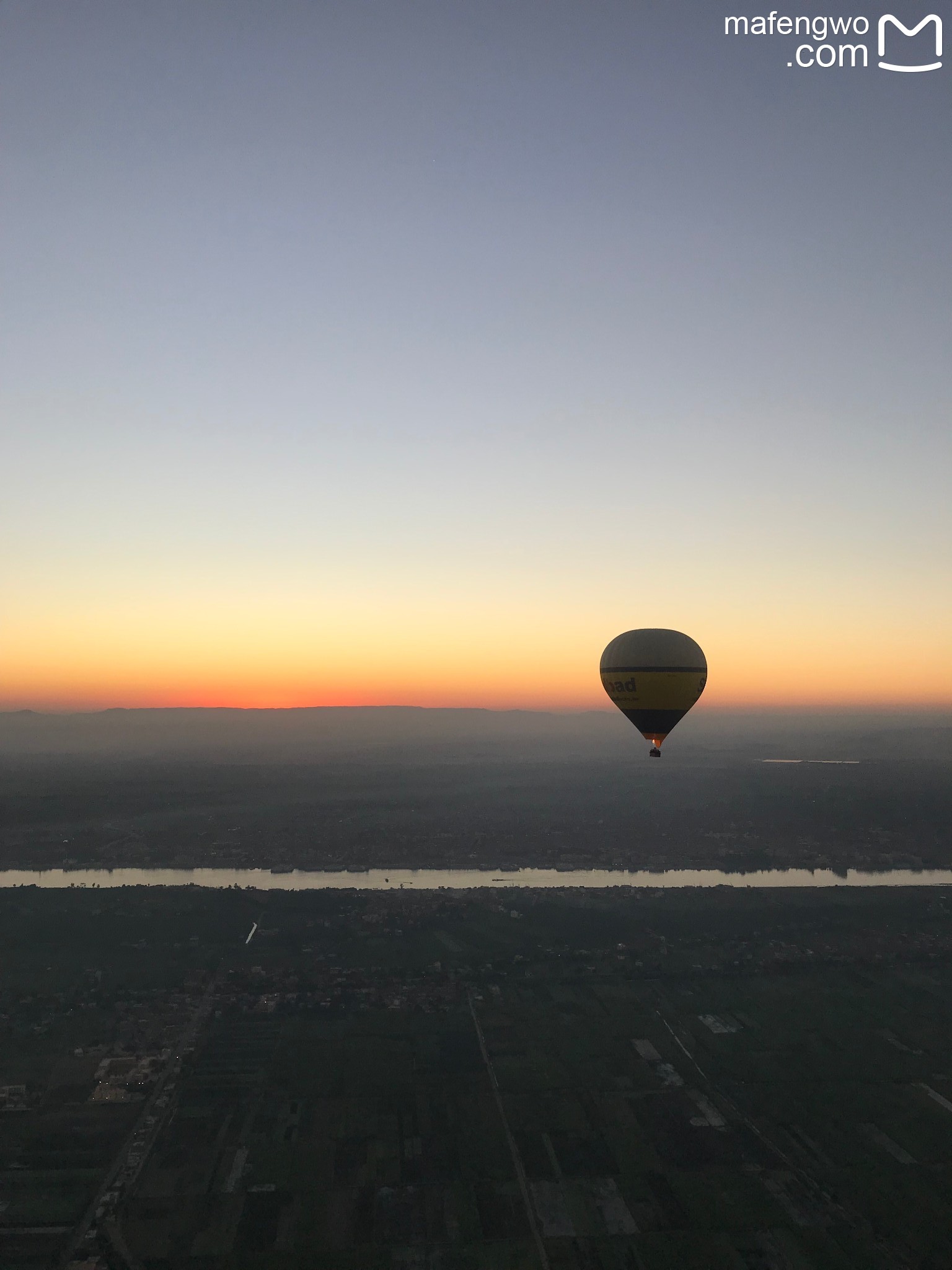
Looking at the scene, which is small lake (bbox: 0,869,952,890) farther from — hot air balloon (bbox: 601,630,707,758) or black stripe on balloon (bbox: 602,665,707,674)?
black stripe on balloon (bbox: 602,665,707,674)

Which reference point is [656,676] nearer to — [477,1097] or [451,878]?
[477,1097]

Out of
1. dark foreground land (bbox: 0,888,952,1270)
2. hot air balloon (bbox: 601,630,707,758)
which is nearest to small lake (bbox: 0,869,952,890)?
dark foreground land (bbox: 0,888,952,1270)

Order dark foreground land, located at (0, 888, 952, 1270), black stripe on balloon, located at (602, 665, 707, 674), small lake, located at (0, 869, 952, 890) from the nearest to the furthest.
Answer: dark foreground land, located at (0, 888, 952, 1270) → black stripe on balloon, located at (602, 665, 707, 674) → small lake, located at (0, 869, 952, 890)

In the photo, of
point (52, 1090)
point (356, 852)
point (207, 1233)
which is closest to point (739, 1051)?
point (207, 1233)

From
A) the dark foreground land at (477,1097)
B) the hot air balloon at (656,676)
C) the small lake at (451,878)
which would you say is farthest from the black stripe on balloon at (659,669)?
the small lake at (451,878)

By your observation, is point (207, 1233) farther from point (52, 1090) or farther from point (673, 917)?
point (673, 917)

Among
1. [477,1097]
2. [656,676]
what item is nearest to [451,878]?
[477,1097]
